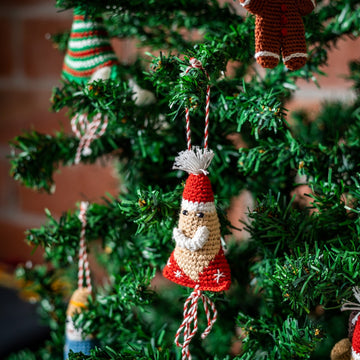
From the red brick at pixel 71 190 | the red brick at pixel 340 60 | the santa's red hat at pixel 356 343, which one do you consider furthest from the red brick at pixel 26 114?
the santa's red hat at pixel 356 343

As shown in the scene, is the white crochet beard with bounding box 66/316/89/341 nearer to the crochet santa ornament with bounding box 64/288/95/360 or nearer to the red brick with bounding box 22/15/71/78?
the crochet santa ornament with bounding box 64/288/95/360

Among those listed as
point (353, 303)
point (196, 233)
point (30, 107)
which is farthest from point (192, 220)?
point (30, 107)

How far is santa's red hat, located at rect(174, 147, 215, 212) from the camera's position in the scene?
1.14ft

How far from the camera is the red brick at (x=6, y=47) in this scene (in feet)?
3.93

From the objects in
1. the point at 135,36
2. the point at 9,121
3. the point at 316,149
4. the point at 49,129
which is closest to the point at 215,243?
the point at 316,149

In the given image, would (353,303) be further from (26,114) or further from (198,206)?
(26,114)

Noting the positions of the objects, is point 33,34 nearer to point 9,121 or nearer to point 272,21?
point 9,121

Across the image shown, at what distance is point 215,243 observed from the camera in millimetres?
351

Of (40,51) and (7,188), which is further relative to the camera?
(7,188)

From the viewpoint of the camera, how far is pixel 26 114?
1.20 m

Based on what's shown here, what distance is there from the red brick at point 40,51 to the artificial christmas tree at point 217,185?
2.08ft

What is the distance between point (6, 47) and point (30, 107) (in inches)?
7.2

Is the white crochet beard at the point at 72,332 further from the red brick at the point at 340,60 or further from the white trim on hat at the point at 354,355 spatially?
the red brick at the point at 340,60

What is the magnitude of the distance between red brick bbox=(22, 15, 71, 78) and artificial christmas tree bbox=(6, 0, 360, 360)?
0.63m
